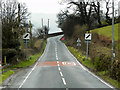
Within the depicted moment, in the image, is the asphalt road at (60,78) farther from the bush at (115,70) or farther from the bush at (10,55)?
the bush at (10,55)

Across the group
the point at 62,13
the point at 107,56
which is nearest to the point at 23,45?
the point at 107,56

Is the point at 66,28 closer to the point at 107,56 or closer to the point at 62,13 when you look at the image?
the point at 62,13

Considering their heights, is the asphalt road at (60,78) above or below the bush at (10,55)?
below

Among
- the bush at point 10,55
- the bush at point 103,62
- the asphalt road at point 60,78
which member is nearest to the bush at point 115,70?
the asphalt road at point 60,78

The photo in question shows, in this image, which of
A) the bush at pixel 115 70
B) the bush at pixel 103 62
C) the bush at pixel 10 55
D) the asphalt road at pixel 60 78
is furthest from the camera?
the bush at pixel 10 55

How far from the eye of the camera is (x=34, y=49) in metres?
44.4

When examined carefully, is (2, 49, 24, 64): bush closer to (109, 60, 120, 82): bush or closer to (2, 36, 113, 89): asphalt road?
(2, 36, 113, 89): asphalt road

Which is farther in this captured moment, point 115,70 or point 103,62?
point 103,62

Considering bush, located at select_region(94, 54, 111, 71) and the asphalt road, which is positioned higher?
bush, located at select_region(94, 54, 111, 71)

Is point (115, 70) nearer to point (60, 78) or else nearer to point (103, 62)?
point (103, 62)

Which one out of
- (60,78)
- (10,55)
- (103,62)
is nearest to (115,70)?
(103,62)

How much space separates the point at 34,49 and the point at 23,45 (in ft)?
10.0

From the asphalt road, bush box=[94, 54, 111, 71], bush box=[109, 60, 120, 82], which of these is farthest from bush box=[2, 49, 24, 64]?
bush box=[109, 60, 120, 82]

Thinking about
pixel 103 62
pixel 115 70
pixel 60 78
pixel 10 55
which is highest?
pixel 10 55
